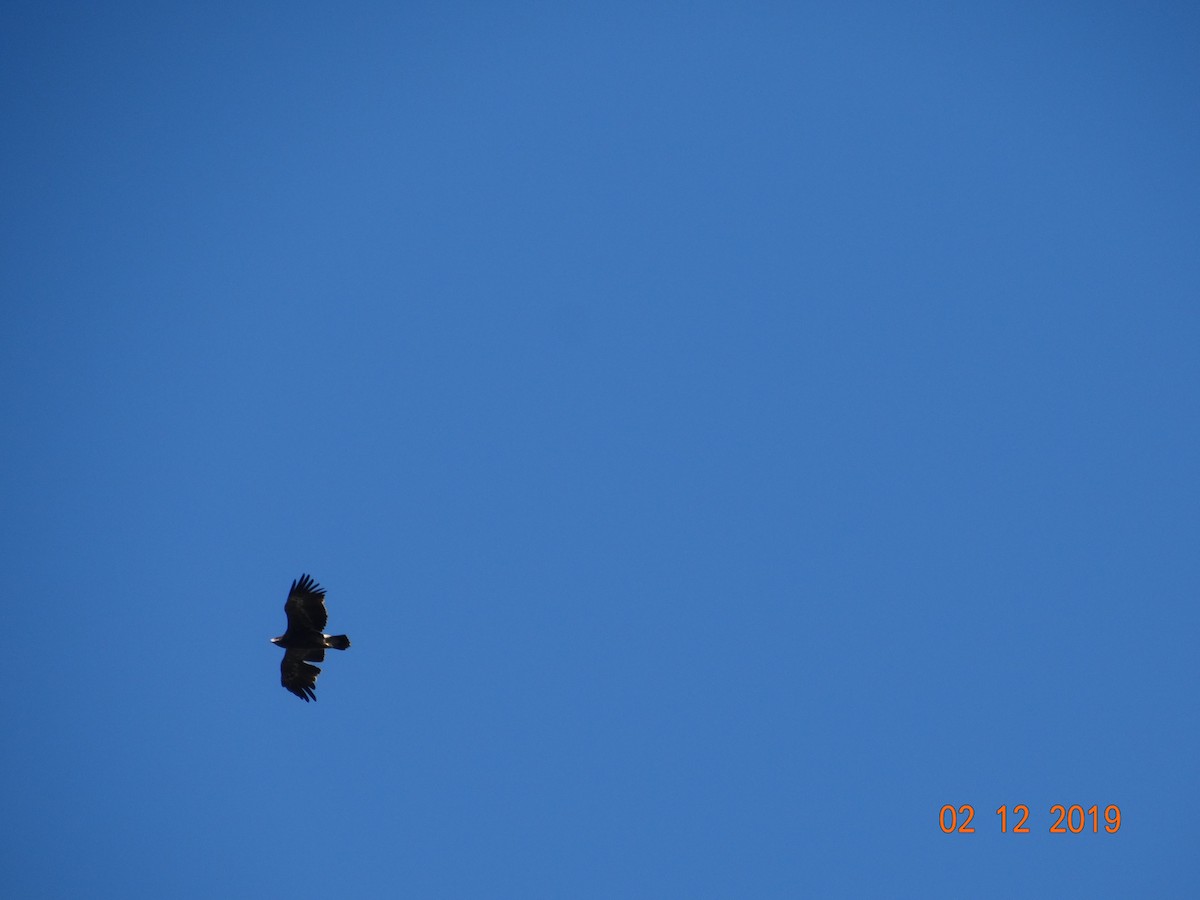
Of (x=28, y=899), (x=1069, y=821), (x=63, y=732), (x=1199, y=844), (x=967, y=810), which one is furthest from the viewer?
(x=63, y=732)

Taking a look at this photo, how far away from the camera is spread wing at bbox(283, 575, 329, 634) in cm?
1823

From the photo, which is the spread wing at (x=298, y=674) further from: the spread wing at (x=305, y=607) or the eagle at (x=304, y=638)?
the spread wing at (x=305, y=607)

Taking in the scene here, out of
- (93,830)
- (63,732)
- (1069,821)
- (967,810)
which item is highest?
(63,732)

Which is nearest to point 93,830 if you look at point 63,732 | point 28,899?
point 28,899

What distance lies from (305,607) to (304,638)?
948mm

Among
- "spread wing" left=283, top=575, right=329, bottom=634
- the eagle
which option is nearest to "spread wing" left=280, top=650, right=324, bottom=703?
the eagle

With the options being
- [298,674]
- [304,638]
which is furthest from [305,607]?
[298,674]

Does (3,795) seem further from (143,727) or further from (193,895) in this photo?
(193,895)

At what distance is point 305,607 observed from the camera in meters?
18.3

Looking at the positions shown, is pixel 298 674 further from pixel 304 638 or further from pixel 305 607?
pixel 305 607

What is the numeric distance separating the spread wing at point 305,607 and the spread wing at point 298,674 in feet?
3.15

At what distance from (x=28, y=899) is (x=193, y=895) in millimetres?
18023

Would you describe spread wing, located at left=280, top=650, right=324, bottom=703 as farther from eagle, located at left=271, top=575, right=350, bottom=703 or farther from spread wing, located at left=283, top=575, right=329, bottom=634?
spread wing, located at left=283, top=575, right=329, bottom=634

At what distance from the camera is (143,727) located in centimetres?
12888
